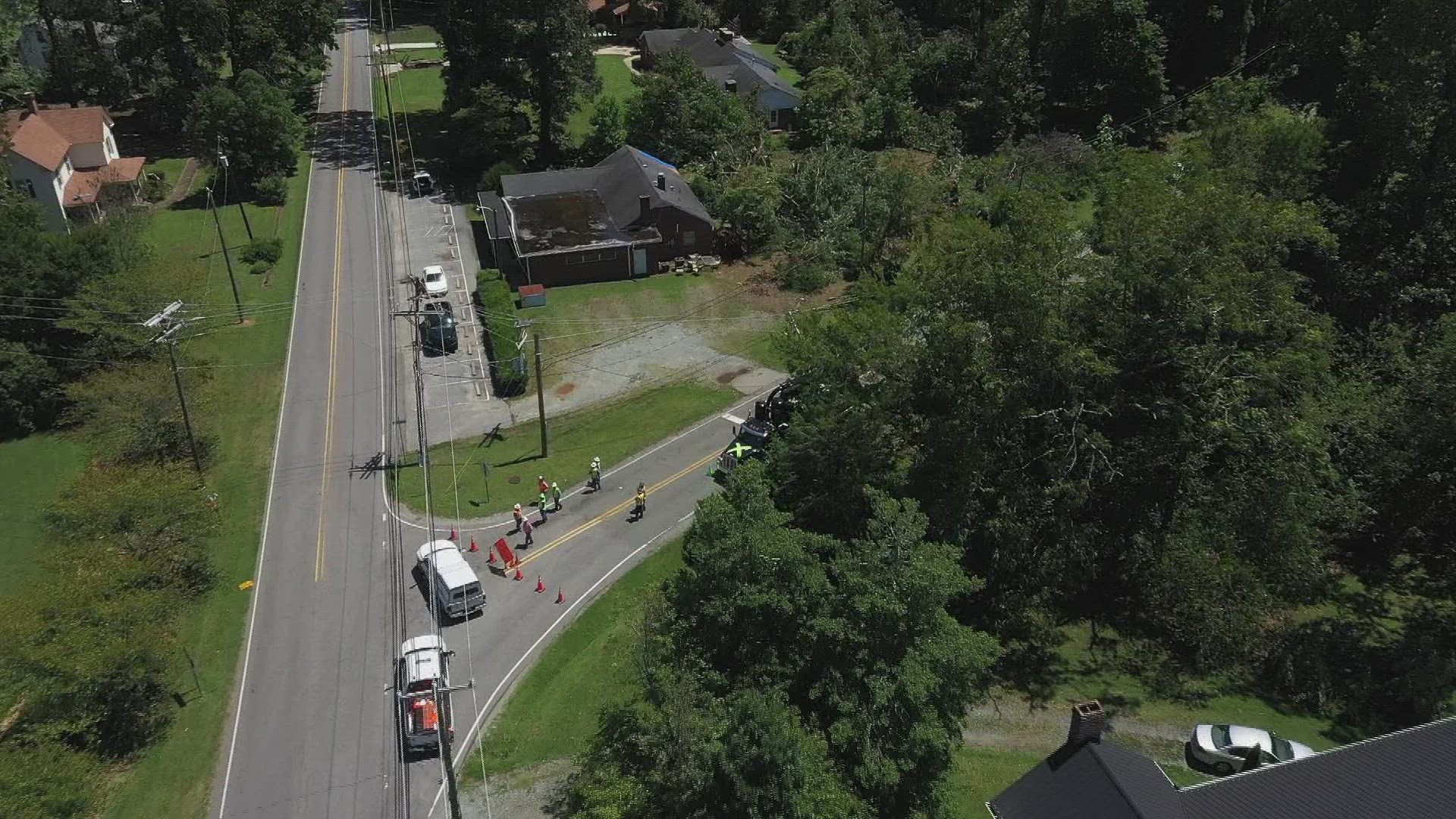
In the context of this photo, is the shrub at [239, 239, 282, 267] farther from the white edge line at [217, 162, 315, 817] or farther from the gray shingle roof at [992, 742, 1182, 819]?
the gray shingle roof at [992, 742, 1182, 819]

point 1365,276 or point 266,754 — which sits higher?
point 1365,276

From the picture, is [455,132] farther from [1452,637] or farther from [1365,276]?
[1452,637]

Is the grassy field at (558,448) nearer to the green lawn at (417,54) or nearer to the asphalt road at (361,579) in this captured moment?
the asphalt road at (361,579)

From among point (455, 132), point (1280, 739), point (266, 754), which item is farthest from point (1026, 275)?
point (455, 132)

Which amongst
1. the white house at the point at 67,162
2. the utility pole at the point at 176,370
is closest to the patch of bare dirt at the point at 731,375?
the utility pole at the point at 176,370

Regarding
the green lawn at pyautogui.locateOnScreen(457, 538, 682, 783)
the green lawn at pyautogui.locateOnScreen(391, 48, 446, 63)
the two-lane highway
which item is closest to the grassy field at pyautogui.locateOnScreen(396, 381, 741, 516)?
the two-lane highway

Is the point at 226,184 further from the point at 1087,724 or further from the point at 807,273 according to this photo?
the point at 1087,724

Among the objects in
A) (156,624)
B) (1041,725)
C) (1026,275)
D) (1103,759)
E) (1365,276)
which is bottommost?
(1041,725)
